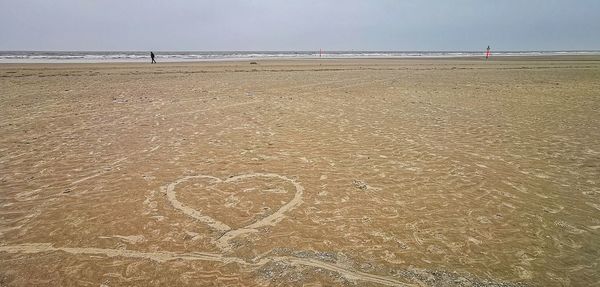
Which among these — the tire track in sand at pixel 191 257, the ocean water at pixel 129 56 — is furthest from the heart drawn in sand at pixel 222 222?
the ocean water at pixel 129 56

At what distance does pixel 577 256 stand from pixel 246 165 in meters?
5.58

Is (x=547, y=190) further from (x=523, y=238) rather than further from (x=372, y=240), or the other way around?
(x=372, y=240)

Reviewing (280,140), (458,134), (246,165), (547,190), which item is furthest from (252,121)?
(547,190)

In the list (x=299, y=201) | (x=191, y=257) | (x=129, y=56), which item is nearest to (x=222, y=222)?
(x=191, y=257)

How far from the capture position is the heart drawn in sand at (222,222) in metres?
4.90

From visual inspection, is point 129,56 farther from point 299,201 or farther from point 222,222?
point 222,222

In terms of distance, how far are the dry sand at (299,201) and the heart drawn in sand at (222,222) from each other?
3 centimetres

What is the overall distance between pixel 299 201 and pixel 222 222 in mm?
1335

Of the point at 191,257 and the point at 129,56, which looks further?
the point at 129,56

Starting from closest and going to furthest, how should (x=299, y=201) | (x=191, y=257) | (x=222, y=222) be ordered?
(x=191, y=257)
(x=222, y=222)
(x=299, y=201)

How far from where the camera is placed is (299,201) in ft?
19.3

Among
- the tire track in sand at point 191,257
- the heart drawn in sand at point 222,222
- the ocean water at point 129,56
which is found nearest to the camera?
the tire track in sand at point 191,257

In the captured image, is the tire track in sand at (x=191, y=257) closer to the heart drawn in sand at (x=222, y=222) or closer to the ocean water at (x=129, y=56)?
Answer: the heart drawn in sand at (x=222, y=222)

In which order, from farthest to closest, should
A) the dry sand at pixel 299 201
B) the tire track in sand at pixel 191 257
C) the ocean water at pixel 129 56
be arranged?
1. the ocean water at pixel 129 56
2. the dry sand at pixel 299 201
3. the tire track in sand at pixel 191 257
